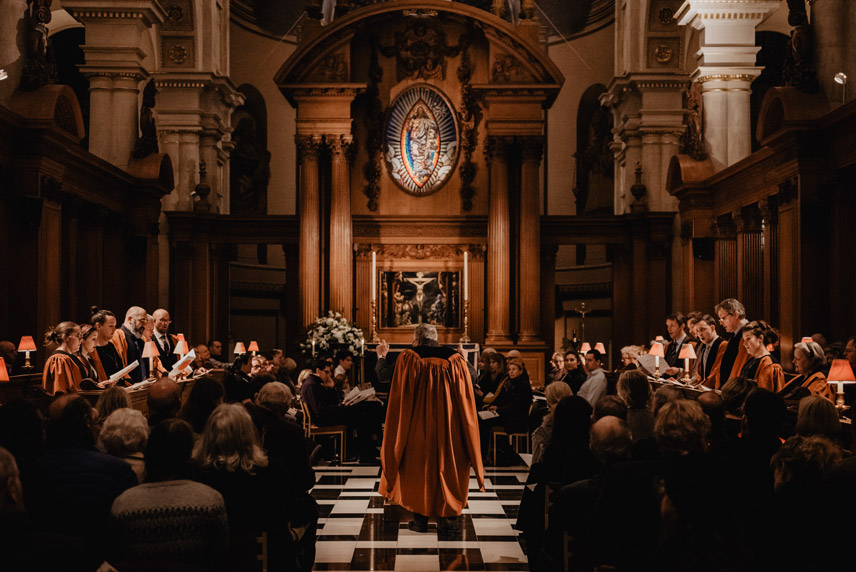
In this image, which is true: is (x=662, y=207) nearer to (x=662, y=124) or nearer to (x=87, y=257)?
(x=662, y=124)

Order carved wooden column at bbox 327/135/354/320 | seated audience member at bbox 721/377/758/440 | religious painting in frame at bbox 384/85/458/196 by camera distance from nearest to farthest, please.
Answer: seated audience member at bbox 721/377/758/440 < carved wooden column at bbox 327/135/354/320 < religious painting in frame at bbox 384/85/458/196

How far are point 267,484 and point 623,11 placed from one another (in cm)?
2010

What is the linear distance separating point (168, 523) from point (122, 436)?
3.61ft

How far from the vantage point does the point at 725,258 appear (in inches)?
591

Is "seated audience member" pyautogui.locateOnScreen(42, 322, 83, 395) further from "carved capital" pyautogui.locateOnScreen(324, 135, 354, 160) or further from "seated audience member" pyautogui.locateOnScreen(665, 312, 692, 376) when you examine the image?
"carved capital" pyautogui.locateOnScreen(324, 135, 354, 160)

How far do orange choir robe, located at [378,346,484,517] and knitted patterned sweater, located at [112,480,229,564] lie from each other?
433 centimetres

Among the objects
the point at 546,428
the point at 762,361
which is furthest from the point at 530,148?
the point at 546,428

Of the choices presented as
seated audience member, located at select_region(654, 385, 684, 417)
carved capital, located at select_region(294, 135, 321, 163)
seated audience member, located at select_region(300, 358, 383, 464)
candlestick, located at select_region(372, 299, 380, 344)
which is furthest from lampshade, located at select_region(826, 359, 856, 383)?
carved capital, located at select_region(294, 135, 321, 163)

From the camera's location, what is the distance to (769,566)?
13.7ft

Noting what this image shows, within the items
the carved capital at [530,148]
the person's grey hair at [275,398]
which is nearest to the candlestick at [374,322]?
the carved capital at [530,148]

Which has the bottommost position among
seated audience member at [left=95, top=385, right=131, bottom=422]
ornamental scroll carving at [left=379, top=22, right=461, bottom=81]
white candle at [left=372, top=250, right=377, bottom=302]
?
seated audience member at [left=95, top=385, right=131, bottom=422]

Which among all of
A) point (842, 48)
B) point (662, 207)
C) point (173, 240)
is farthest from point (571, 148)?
point (842, 48)

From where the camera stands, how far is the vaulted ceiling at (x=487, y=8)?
82.9 ft

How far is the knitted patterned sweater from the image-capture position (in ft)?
12.3
